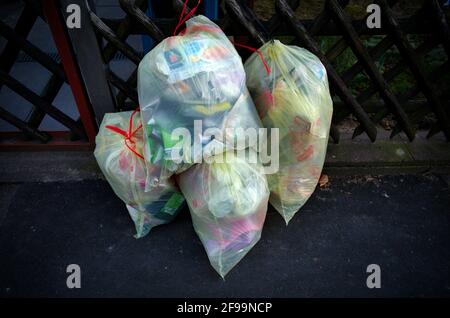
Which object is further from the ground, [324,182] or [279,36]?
[279,36]

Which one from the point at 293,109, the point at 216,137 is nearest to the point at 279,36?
the point at 293,109

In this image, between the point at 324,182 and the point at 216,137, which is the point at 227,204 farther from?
the point at 324,182

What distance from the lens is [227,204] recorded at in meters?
1.60

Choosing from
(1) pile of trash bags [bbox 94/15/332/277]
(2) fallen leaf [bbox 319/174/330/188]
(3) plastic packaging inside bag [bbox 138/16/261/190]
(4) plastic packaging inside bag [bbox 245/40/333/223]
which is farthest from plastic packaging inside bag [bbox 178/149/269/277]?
(2) fallen leaf [bbox 319/174/330/188]

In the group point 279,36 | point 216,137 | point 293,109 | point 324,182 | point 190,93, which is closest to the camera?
point 190,93

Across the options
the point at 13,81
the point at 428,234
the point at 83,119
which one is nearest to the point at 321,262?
the point at 428,234

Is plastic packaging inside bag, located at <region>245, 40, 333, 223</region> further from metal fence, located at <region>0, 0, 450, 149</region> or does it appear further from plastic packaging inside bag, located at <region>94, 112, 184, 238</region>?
plastic packaging inside bag, located at <region>94, 112, 184, 238</region>

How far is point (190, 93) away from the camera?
1459 mm

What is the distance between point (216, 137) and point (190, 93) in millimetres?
250

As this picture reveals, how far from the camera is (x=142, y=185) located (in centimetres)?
178

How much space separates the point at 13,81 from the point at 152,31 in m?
1.07

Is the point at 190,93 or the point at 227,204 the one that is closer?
the point at 190,93

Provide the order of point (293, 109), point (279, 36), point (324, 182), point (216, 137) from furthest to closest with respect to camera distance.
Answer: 1. point (324, 182)
2. point (279, 36)
3. point (293, 109)
4. point (216, 137)

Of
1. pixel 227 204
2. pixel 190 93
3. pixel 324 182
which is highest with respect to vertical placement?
pixel 190 93
